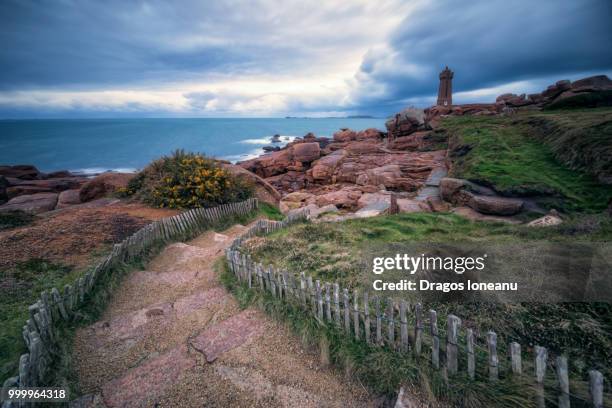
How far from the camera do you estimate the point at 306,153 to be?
118 ft

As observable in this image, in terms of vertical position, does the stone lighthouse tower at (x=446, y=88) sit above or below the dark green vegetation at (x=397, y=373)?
above

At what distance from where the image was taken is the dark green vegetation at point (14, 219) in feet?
35.3

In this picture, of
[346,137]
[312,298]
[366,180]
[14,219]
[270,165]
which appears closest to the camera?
[312,298]

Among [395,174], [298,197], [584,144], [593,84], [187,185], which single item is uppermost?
[593,84]

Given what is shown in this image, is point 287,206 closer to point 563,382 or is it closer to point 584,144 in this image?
point 584,144

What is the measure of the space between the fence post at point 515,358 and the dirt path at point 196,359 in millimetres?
1839

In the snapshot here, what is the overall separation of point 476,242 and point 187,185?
11.5m

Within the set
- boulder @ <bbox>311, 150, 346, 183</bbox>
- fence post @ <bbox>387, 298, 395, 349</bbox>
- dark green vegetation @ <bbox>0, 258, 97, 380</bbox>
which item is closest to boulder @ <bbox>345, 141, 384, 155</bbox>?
boulder @ <bbox>311, 150, 346, 183</bbox>

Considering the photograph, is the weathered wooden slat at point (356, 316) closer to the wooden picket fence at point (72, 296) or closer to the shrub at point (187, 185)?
the wooden picket fence at point (72, 296)

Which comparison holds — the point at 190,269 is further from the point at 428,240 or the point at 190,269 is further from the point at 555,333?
the point at 555,333

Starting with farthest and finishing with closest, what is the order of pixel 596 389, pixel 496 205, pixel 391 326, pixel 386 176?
pixel 386 176, pixel 496 205, pixel 391 326, pixel 596 389

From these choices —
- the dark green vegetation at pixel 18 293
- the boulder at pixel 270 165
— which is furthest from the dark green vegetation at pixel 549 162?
the boulder at pixel 270 165

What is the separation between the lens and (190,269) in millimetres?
8562

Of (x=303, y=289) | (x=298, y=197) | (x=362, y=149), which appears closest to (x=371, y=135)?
(x=362, y=149)
